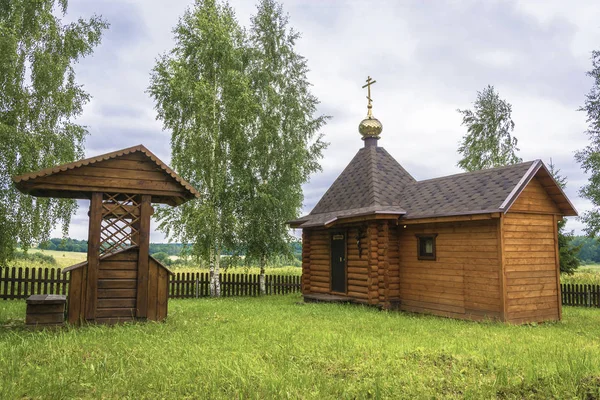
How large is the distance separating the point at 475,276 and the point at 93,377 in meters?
9.76

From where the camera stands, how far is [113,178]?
10.2m

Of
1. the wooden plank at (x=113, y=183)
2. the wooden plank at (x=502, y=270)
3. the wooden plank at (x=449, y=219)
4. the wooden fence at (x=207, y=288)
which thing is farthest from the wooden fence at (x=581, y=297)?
the wooden plank at (x=113, y=183)

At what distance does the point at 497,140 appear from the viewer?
1077 inches

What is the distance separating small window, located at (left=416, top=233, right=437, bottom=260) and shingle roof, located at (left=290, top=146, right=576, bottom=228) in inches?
33.7

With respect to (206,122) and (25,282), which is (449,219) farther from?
(25,282)

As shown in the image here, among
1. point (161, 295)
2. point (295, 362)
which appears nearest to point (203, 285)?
point (161, 295)

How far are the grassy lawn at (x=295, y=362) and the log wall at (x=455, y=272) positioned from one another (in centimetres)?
161

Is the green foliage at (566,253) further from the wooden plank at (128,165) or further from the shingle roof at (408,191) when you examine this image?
the wooden plank at (128,165)

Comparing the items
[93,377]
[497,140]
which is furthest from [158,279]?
[497,140]

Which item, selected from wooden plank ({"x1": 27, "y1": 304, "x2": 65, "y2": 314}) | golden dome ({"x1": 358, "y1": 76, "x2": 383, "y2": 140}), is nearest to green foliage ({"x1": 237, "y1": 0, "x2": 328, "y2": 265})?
golden dome ({"x1": 358, "y1": 76, "x2": 383, "y2": 140})

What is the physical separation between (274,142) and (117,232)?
35.9 feet

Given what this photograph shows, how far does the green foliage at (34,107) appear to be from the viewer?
599 inches

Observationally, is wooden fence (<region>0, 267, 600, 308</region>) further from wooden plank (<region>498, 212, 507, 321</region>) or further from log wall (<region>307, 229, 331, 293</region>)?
wooden plank (<region>498, 212, 507, 321</region>)

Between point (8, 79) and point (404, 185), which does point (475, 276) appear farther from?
point (8, 79)
